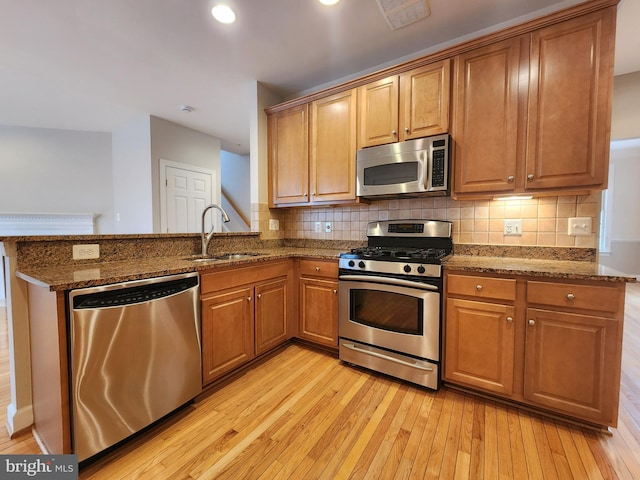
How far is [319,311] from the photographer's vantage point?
7.66ft

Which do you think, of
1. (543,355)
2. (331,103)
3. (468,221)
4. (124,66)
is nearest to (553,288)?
(543,355)

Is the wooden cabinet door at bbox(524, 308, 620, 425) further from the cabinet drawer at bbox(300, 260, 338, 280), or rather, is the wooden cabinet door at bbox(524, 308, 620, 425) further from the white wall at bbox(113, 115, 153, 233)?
the white wall at bbox(113, 115, 153, 233)

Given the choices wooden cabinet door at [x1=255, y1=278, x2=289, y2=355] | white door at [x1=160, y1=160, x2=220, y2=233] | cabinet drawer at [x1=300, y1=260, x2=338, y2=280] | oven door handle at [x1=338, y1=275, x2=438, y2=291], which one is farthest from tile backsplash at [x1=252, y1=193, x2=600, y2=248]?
white door at [x1=160, y1=160, x2=220, y2=233]

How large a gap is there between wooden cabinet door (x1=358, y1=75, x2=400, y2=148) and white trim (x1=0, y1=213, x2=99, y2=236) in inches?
179

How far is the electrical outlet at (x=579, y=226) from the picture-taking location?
1.79 m

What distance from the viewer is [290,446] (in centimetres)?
136

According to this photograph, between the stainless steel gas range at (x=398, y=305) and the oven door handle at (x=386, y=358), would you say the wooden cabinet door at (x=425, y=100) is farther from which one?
the oven door handle at (x=386, y=358)

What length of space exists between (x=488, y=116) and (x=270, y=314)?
2.14 metres

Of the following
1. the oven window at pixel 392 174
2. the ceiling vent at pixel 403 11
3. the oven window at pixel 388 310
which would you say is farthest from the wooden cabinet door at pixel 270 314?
the ceiling vent at pixel 403 11

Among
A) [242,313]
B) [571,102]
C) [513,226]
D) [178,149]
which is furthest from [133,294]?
[178,149]

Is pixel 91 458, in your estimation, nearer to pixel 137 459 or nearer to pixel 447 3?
pixel 137 459


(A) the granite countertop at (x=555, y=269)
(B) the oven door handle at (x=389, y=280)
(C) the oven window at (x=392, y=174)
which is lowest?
(B) the oven door handle at (x=389, y=280)

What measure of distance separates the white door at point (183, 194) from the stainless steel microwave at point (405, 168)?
119 inches

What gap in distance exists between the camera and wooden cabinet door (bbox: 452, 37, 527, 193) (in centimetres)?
175
